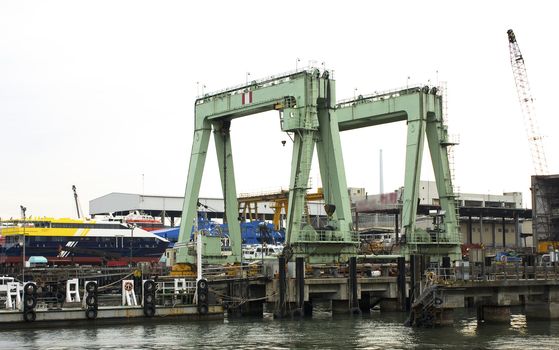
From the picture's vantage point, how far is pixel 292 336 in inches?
1522

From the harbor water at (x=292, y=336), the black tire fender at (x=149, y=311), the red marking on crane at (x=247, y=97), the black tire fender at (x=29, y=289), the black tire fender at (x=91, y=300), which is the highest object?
the red marking on crane at (x=247, y=97)

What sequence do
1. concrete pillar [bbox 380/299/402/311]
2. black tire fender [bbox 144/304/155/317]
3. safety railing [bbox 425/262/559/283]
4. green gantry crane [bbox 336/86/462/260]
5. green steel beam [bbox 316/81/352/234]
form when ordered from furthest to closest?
1. green gantry crane [bbox 336/86/462/260]
2. green steel beam [bbox 316/81/352/234]
3. concrete pillar [bbox 380/299/402/311]
4. black tire fender [bbox 144/304/155/317]
5. safety railing [bbox 425/262/559/283]

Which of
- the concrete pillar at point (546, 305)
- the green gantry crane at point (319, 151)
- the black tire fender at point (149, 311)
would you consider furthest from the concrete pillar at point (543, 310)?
the black tire fender at point (149, 311)

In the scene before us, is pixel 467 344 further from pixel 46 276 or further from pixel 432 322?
pixel 46 276

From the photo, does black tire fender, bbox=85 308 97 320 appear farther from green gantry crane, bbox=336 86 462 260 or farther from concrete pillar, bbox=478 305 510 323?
green gantry crane, bbox=336 86 462 260

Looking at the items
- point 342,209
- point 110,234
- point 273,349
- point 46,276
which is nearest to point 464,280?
point 273,349

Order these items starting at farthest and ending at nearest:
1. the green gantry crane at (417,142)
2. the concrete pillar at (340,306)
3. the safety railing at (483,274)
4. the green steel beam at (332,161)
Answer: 1. the green gantry crane at (417,142)
2. the green steel beam at (332,161)
3. the concrete pillar at (340,306)
4. the safety railing at (483,274)

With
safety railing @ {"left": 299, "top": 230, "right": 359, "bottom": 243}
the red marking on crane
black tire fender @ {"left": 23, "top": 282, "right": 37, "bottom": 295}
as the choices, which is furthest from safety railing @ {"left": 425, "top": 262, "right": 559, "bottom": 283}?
the red marking on crane

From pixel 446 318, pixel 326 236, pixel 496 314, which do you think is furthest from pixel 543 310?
pixel 326 236

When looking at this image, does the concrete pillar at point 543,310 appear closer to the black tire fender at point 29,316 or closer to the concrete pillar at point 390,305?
the concrete pillar at point 390,305

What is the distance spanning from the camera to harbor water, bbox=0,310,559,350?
34750mm

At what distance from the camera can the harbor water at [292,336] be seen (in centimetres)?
3475

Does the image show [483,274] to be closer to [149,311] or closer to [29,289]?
[149,311]

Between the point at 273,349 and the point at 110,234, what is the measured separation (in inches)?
2651
